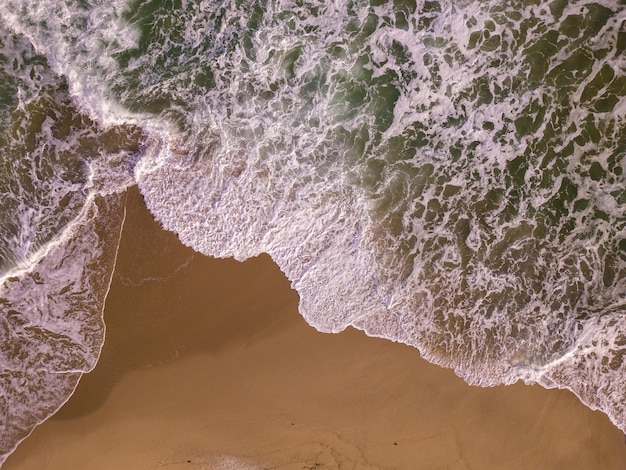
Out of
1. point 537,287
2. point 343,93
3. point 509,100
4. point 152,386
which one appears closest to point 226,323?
point 152,386

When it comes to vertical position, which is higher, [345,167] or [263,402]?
[345,167]

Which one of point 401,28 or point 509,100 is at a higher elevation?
point 401,28

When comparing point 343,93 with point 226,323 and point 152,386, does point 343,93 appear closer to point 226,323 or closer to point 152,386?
point 226,323

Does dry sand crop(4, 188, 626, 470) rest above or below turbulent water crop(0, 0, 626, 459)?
below

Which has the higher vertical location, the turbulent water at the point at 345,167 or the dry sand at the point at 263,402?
the turbulent water at the point at 345,167
